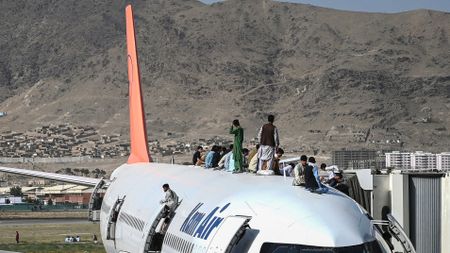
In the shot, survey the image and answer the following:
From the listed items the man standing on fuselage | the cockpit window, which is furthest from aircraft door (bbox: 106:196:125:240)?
the cockpit window

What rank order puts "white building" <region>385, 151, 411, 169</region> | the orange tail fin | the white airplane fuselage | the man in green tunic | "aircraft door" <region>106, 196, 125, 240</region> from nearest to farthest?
the white airplane fuselage → the man in green tunic → "aircraft door" <region>106, 196, 125, 240</region> → the orange tail fin → "white building" <region>385, 151, 411, 169</region>

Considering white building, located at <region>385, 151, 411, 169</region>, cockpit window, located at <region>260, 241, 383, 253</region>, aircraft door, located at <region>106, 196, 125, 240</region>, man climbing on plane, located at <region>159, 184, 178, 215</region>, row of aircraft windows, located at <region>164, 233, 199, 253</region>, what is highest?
man climbing on plane, located at <region>159, 184, 178, 215</region>

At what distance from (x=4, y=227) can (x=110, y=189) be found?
61692 millimetres

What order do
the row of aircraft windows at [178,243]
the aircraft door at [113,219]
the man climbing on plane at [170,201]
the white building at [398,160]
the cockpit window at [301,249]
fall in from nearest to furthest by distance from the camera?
1. the cockpit window at [301,249]
2. the row of aircraft windows at [178,243]
3. the man climbing on plane at [170,201]
4. the aircraft door at [113,219]
5. the white building at [398,160]

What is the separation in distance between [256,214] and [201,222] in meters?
1.91

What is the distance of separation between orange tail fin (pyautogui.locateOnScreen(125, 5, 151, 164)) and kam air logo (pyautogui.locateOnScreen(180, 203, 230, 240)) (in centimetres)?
1552

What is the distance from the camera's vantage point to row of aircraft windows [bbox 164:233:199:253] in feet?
55.3

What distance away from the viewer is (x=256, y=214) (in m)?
15.0

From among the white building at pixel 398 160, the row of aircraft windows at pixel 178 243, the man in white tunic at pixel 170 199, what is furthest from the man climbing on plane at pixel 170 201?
the white building at pixel 398 160

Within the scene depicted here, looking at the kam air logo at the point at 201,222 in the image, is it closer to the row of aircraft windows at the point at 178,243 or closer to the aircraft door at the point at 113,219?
the row of aircraft windows at the point at 178,243

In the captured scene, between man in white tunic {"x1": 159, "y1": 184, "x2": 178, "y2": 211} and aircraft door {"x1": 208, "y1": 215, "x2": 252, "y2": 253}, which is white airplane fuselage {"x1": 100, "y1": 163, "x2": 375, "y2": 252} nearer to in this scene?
aircraft door {"x1": 208, "y1": 215, "x2": 252, "y2": 253}

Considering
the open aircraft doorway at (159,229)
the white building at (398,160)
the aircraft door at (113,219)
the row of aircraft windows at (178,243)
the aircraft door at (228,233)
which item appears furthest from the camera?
the white building at (398,160)

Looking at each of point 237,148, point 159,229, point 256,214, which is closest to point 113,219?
point 237,148

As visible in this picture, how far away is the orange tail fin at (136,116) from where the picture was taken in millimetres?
33906
